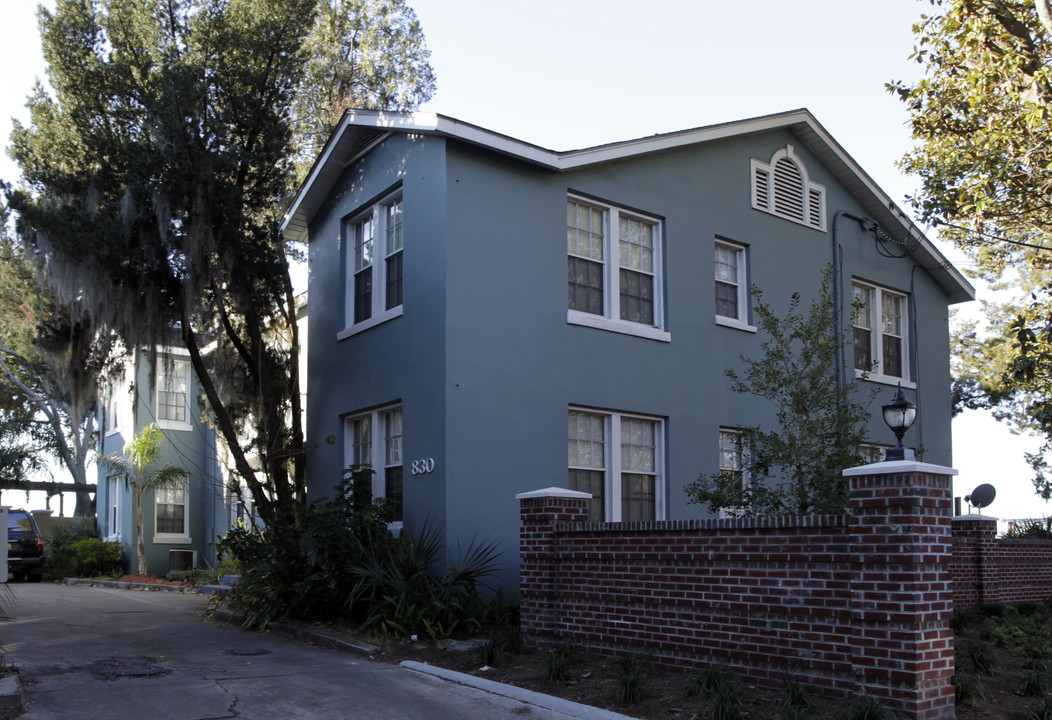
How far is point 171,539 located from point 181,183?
13.3 metres

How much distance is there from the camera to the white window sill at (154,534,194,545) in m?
23.3

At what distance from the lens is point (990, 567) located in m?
13.1

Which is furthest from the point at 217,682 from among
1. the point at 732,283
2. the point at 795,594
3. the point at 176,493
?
the point at 176,493

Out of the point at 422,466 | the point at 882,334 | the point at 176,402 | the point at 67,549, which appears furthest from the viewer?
the point at 176,402

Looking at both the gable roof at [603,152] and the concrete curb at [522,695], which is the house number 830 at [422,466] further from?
the gable roof at [603,152]

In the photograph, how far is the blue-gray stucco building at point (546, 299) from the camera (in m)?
11.7

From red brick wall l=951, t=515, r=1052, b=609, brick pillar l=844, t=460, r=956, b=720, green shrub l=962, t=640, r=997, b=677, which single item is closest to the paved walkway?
brick pillar l=844, t=460, r=956, b=720

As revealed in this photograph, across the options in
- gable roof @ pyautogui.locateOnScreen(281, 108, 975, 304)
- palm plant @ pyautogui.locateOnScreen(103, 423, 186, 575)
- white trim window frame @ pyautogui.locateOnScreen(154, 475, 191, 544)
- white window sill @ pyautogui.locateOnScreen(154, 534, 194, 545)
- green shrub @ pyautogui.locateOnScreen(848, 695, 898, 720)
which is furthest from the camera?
white trim window frame @ pyautogui.locateOnScreen(154, 475, 191, 544)

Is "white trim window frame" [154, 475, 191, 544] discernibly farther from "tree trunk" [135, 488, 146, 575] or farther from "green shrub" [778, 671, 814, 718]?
"green shrub" [778, 671, 814, 718]

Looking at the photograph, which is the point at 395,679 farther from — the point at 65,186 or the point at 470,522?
the point at 65,186

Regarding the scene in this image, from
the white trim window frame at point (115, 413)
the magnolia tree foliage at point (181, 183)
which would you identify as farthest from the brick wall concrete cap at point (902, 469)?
the white trim window frame at point (115, 413)

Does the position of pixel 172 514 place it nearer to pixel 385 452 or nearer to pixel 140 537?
pixel 140 537

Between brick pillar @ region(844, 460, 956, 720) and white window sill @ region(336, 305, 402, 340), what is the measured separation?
23.3ft

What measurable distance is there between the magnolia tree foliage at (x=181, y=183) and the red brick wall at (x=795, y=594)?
18.0 ft
